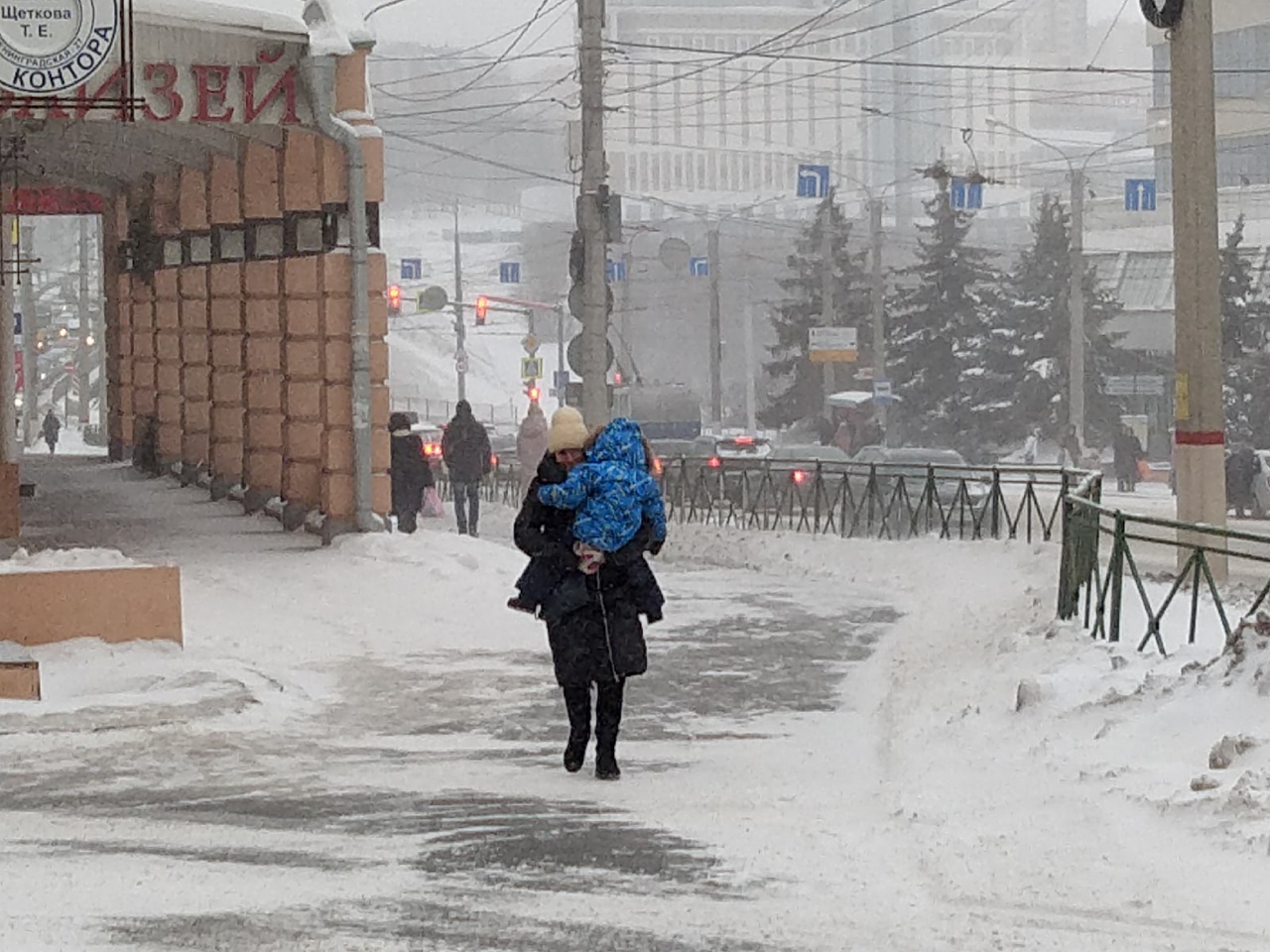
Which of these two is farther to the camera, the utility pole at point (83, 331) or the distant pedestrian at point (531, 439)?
the utility pole at point (83, 331)

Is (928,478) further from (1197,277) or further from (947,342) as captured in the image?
(947,342)

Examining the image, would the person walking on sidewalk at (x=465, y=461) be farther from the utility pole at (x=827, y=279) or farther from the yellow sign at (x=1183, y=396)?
the utility pole at (x=827, y=279)

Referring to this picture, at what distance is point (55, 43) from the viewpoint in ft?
55.8

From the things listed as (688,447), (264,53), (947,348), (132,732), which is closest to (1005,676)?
(132,732)

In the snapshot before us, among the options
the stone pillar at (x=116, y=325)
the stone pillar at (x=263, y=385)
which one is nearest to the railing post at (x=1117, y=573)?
the stone pillar at (x=263, y=385)

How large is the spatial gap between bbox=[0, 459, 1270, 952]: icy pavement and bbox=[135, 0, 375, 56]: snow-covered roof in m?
4.51

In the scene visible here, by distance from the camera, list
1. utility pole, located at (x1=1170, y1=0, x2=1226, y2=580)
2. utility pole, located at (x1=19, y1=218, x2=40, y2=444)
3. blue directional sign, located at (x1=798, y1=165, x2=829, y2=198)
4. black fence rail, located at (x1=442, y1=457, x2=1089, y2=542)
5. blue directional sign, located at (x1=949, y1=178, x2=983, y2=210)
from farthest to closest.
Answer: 1. utility pole, located at (x1=19, y1=218, x2=40, y2=444)
2. blue directional sign, located at (x1=798, y1=165, x2=829, y2=198)
3. blue directional sign, located at (x1=949, y1=178, x2=983, y2=210)
4. black fence rail, located at (x1=442, y1=457, x2=1089, y2=542)
5. utility pole, located at (x1=1170, y1=0, x2=1226, y2=580)

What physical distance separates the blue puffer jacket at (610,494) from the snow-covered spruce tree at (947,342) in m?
54.2

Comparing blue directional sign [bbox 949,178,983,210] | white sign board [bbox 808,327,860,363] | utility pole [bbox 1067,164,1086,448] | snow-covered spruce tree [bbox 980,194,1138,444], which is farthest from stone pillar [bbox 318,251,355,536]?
snow-covered spruce tree [bbox 980,194,1138,444]

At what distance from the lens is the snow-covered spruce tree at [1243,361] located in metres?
55.2

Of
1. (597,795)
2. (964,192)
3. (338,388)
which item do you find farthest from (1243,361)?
(597,795)

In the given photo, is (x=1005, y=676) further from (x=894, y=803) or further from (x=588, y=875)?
(x=588, y=875)

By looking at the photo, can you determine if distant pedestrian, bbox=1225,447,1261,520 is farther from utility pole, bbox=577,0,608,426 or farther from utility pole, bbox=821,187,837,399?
utility pole, bbox=821,187,837,399

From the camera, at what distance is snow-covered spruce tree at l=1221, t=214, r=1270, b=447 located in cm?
5522
